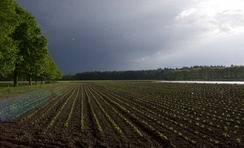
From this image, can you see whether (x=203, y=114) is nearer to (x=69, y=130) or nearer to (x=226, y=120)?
(x=226, y=120)

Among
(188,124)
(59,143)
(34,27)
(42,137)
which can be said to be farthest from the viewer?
(34,27)

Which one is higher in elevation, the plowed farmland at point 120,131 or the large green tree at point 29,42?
the large green tree at point 29,42

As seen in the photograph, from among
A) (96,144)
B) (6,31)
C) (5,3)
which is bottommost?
(96,144)

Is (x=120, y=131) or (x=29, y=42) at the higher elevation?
(x=29, y=42)

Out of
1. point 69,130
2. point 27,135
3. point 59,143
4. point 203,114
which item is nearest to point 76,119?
point 69,130

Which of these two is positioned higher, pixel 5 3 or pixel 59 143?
pixel 5 3

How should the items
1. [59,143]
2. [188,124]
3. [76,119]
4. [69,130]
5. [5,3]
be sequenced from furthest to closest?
1. [5,3]
2. [76,119]
3. [188,124]
4. [69,130]
5. [59,143]

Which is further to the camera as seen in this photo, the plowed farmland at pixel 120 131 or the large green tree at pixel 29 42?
the large green tree at pixel 29 42

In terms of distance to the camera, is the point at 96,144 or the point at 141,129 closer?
the point at 96,144

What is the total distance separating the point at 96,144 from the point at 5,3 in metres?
19.5

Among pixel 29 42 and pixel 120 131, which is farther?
pixel 29 42

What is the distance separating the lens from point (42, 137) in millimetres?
11852

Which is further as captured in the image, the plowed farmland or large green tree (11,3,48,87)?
large green tree (11,3,48,87)

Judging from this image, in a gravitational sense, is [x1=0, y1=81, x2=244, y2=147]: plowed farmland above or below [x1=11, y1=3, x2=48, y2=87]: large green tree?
below
